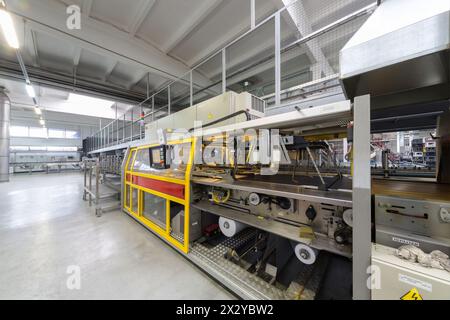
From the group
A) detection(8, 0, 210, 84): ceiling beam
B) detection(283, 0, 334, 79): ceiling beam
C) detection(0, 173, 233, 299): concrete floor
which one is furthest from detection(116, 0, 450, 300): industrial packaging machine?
detection(8, 0, 210, 84): ceiling beam

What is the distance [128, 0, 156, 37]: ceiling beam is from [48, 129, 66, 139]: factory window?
14.6m

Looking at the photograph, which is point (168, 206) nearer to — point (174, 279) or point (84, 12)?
point (174, 279)

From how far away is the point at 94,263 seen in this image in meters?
1.72

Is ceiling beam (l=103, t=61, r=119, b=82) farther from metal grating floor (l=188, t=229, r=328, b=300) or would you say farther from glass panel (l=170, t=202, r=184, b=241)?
metal grating floor (l=188, t=229, r=328, b=300)

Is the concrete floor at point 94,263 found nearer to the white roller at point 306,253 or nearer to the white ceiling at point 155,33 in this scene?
the white roller at point 306,253

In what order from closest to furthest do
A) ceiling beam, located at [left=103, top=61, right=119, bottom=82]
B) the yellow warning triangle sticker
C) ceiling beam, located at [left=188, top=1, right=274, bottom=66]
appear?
the yellow warning triangle sticker, ceiling beam, located at [left=188, top=1, right=274, bottom=66], ceiling beam, located at [left=103, top=61, right=119, bottom=82]

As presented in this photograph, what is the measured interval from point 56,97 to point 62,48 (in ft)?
14.7

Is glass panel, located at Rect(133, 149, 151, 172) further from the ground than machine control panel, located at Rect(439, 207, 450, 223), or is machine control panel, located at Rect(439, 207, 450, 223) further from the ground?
glass panel, located at Rect(133, 149, 151, 172)

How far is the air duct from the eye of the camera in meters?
6.43

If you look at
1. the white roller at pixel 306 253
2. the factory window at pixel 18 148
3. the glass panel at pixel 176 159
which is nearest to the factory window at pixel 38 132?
the factory window at pixel 18 148

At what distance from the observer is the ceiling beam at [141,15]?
7.54 feet

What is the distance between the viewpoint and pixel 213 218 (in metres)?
2.03

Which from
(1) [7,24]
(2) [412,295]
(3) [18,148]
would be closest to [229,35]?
(1) [7,24]

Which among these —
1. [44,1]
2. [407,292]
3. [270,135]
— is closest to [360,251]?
[407,292]
